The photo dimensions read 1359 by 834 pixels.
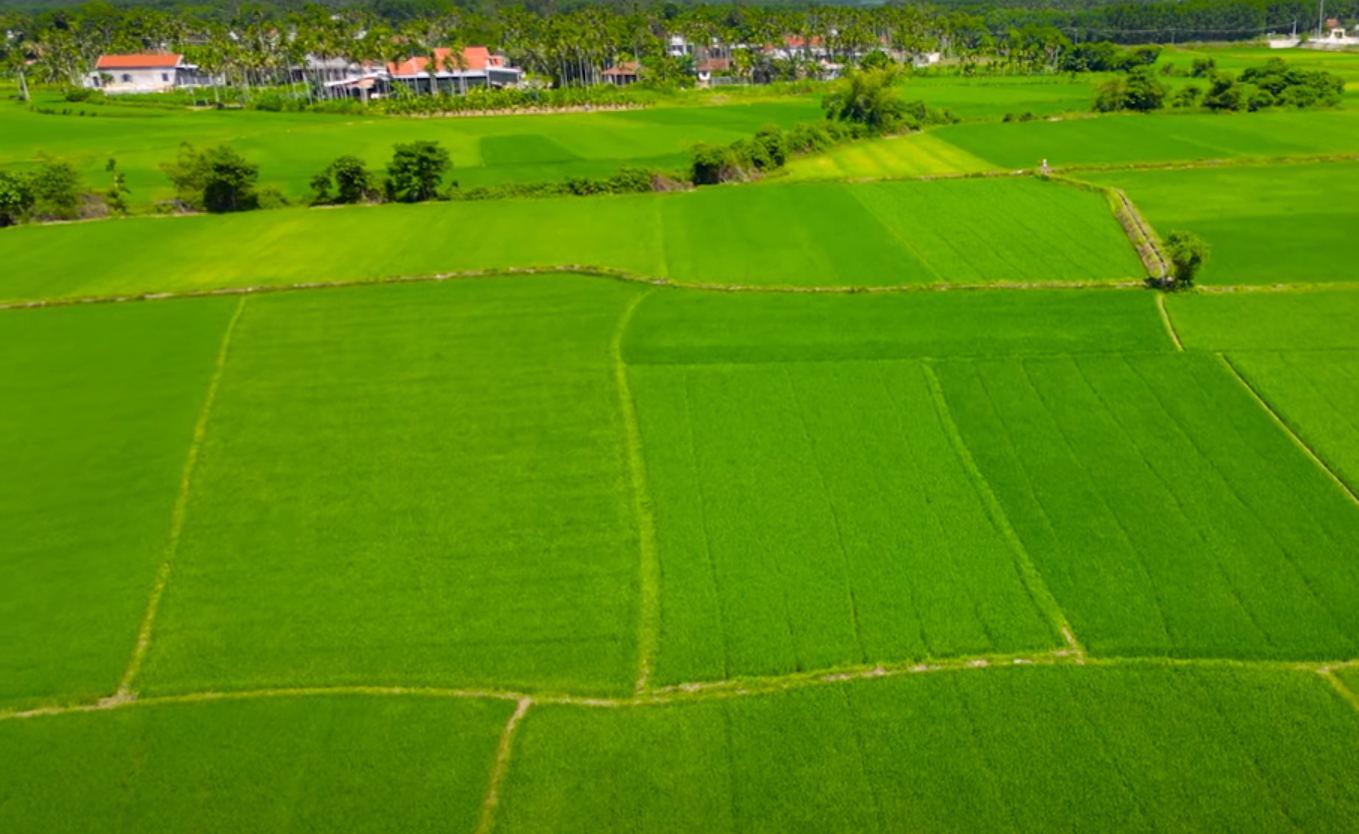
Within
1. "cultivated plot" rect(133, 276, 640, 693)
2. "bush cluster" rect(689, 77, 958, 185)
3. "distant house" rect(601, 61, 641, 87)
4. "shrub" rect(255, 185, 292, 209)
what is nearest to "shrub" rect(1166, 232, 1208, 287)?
"cultivated plot" rect(133, 276, 640, 693)

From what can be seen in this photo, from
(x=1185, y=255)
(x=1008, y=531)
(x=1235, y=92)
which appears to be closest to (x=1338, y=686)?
(x=1008, y=531)

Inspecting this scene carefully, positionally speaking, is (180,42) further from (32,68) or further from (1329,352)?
(1329,352)

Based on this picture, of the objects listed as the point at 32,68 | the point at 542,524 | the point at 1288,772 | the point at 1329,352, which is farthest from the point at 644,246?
the point at 32,68

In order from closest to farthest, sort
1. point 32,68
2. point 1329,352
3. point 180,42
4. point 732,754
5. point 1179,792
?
point 1179,792, point 732,754, point 1329,352, point 32,68, point 180,42

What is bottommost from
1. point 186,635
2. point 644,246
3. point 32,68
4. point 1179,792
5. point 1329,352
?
point 1179,792

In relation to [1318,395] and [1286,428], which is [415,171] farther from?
[1318,395]

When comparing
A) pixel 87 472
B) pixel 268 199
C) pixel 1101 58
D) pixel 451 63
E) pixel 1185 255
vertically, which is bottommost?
pixel 87 472

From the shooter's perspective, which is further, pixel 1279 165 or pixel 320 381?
pixel 1279 165
